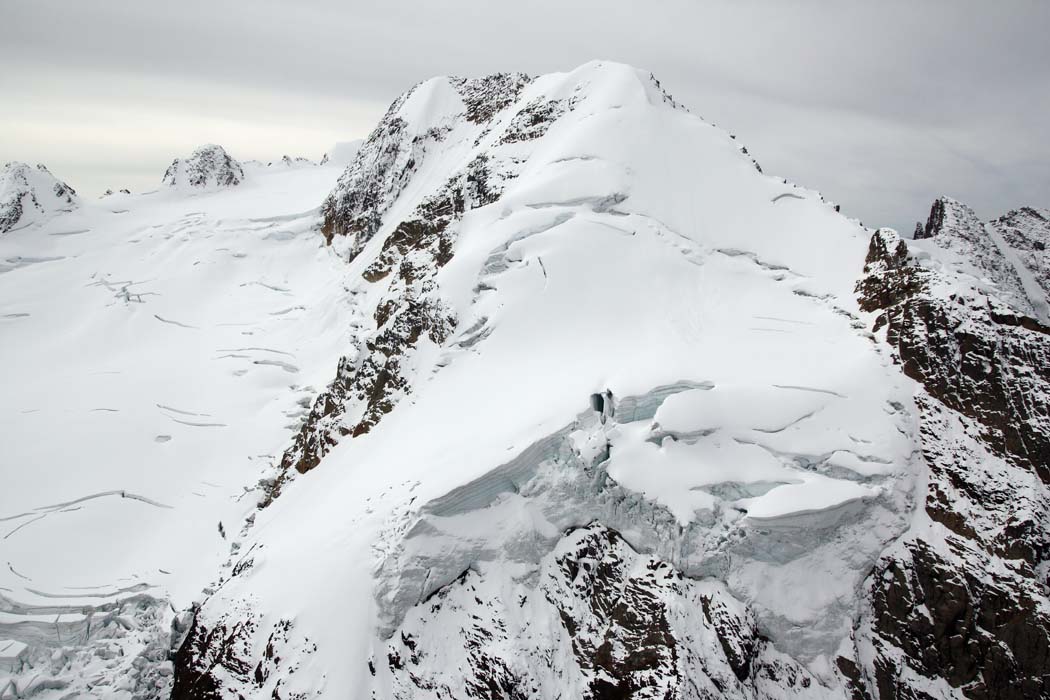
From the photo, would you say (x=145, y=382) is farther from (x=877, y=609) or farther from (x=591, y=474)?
(x=877, y=609)

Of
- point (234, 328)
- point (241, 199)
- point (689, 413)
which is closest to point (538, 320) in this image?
point (689, 413)

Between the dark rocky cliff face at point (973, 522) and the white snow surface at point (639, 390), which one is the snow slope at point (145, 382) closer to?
the white snow surface at point (639, 390)

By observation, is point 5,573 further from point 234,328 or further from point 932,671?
Answer: point 932,671

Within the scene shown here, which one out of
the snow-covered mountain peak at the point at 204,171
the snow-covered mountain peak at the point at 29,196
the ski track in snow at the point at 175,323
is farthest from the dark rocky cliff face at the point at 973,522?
the snow-covered mountain peak at the point at 29,196

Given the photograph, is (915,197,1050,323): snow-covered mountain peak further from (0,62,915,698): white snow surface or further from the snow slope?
the snow slope

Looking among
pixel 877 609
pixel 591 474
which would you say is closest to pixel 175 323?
pixel 591 474

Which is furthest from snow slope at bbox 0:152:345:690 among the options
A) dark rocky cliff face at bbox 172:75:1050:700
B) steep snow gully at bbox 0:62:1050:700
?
dark rocky cliff face at bbox 172:75:1050:700

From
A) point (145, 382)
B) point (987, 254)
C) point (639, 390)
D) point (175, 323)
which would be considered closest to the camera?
point (639, 390)
